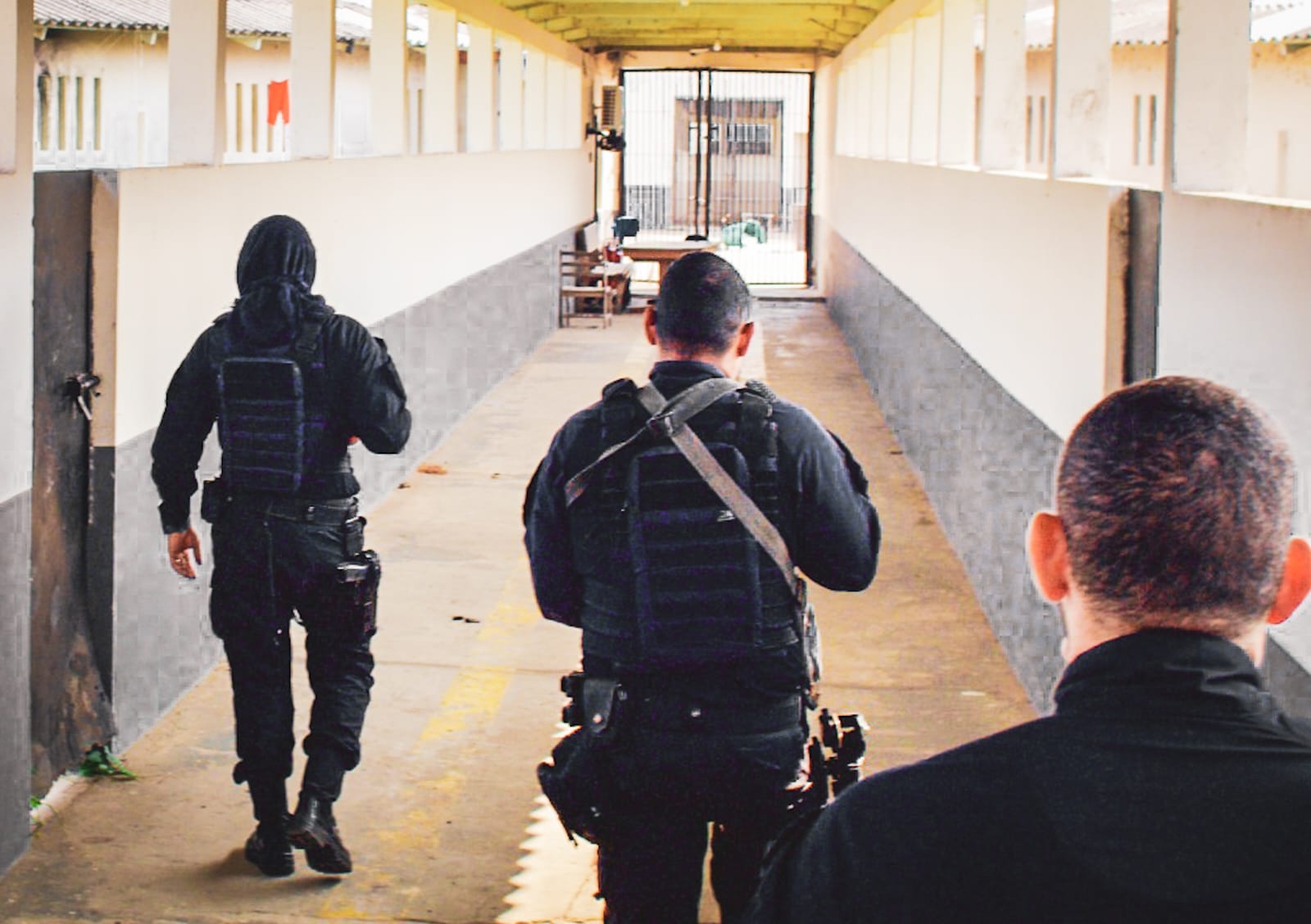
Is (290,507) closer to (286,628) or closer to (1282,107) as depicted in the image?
(286,628)

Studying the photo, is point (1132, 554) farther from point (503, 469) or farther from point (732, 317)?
point (503, 469)

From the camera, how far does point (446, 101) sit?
12523 millimetres

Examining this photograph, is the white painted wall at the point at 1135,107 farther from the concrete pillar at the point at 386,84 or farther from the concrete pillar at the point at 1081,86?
the concrete pillar at the point at 1081,86

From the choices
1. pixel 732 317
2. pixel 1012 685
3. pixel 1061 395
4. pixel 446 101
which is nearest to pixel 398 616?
pixel 1012 685

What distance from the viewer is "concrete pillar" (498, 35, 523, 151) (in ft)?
52.9

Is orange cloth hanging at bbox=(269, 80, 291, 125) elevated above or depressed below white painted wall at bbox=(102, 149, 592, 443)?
above

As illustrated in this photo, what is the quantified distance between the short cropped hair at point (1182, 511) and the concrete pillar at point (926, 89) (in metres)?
9.48

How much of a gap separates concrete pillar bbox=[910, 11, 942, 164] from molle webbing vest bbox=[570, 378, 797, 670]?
7.93 metres

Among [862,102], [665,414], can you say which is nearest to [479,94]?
[862,102]

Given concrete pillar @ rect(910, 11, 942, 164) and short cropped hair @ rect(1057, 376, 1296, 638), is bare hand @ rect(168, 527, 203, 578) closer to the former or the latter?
short cropped hair @ rect(1057, 376, 1296, 638)

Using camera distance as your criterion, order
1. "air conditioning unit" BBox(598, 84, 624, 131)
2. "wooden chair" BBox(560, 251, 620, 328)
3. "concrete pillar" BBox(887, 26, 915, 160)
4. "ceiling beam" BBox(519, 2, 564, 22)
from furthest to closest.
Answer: "air conditioning unit" BBox(598, 84, 624, 131) < "wooden chair" BBox(560, 251, 620, 328) < "ceiling beam" BBox(519, 2, 564, 22) < "concrete pillar" BBox(887, 26, 915, 160)

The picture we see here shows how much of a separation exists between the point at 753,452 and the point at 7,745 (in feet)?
8.46

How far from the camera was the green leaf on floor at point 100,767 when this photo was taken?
218 inches

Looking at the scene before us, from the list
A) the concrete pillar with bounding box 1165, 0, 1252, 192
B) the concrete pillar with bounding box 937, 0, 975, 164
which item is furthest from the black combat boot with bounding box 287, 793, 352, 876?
the concrete pillar with bounding box 937, 0, 975, 164
